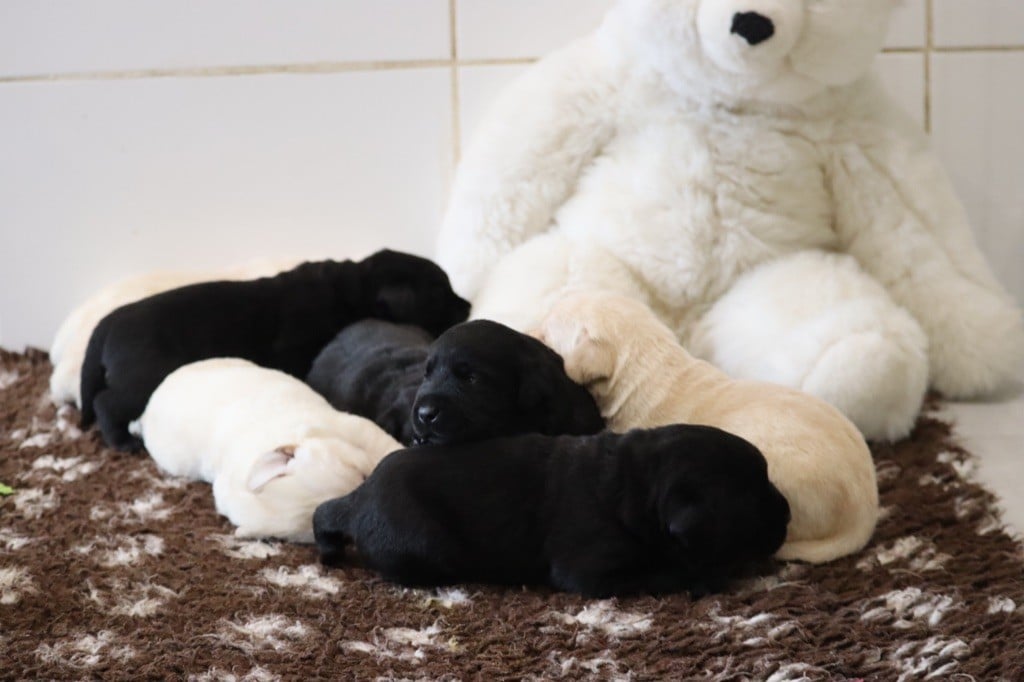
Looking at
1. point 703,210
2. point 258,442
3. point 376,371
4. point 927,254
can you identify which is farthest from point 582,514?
point 927,254

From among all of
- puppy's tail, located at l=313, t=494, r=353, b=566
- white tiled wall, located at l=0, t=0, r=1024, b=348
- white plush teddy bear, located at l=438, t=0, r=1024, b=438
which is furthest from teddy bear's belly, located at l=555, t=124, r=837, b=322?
puppy's tail, located at l=313, t=494, r=353, b=566

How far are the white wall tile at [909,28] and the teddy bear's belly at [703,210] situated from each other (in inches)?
18.2

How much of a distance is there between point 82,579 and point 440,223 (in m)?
1.29

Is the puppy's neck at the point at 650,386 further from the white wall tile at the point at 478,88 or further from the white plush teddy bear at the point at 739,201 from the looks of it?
the white wall tile at the point at 478,88

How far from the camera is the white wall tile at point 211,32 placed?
96.0 inches

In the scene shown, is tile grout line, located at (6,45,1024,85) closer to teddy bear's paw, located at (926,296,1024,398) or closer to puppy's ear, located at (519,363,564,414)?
teddy bear's paw, located at (926,296,1024,398)

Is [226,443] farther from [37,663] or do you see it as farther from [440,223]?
[440,223]

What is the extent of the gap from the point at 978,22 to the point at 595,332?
1.30 meters

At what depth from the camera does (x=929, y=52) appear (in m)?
2.42

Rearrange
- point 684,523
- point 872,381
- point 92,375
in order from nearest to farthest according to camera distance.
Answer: point 684,523 → point 872,381 → point 92,375

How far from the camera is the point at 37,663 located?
117 cm

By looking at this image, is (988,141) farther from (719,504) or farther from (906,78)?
(719,504)

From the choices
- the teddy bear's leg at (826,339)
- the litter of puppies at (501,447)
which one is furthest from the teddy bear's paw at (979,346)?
the litter of puppies at (501,447)

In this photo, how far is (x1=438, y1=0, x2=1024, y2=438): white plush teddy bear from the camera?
6.40 ft
